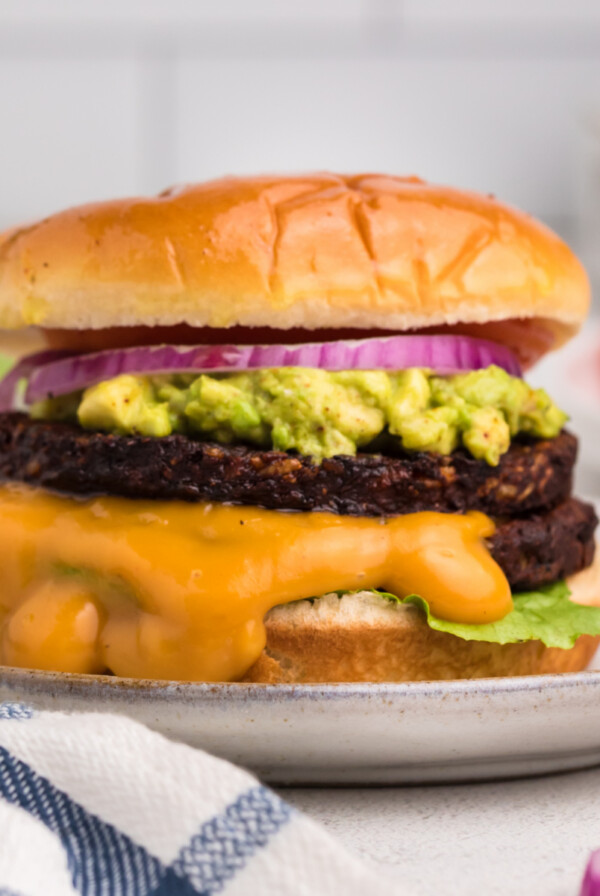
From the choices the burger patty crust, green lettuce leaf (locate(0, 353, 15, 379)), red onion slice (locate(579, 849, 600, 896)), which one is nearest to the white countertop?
red onion slice (locate(579, 849, 600, 896))

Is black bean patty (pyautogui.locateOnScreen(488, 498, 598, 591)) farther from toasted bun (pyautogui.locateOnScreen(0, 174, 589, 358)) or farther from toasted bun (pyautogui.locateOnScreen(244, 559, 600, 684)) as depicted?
toasted bun (pyautogui.locateOnScreen(0, 174, 589, 358))

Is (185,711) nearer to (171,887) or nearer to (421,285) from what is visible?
(171,887)

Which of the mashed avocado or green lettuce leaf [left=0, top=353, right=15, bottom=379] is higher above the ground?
the mashed avocado

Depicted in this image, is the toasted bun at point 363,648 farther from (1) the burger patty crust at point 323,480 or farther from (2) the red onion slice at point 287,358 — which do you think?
(2) the red onion slice at point 287,358

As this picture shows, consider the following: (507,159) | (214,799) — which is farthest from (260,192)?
(507,159)

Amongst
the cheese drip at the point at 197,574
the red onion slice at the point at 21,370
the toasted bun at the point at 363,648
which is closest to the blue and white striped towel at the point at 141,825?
the cheese drip at the point at 197,574

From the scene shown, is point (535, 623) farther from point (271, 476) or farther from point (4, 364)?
point (4, 364)

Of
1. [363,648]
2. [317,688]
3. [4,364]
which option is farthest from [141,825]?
[4,364]
